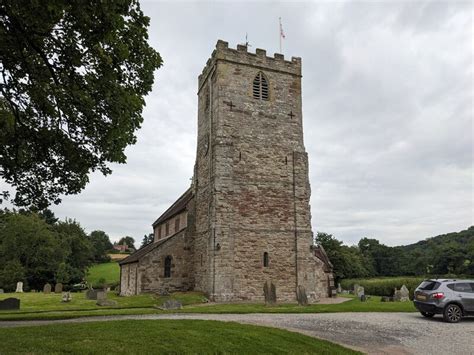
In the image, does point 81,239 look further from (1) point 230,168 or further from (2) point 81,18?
(2) point 81,18

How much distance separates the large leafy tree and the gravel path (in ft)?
19.0

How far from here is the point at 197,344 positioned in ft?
28.3

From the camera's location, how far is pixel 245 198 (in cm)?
2469

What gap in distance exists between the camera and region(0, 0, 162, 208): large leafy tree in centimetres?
790

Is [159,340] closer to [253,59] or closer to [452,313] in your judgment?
[452,313]

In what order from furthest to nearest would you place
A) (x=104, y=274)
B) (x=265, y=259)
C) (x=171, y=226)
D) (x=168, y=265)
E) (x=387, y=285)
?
(x=104, y=274), (x=387, y=285), (x=171, y=226), (x=168, y=265), (x=265, y=259)

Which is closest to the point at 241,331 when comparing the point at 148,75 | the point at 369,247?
the point at 148,75

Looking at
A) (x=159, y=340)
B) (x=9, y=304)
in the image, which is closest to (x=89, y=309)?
(x=9, y=304)

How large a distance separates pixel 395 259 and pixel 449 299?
7360 cm

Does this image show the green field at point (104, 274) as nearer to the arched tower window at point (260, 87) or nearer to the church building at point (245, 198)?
the church building at point (245, 198)

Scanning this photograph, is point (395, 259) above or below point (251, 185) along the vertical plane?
below

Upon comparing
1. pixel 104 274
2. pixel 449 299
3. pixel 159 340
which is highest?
pixel 449 299

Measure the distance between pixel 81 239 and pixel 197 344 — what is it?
53.7m

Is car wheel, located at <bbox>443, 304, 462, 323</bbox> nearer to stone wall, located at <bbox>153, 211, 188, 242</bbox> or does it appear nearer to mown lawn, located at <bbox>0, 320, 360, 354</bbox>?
mown lawn, located at <bbox>0, 320, 360, 354</bbox>
